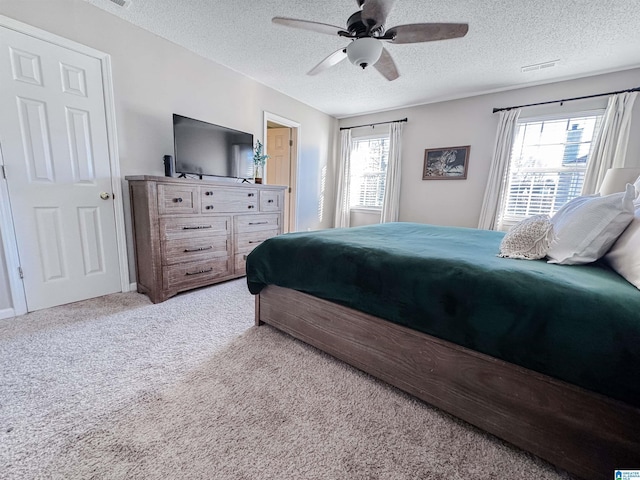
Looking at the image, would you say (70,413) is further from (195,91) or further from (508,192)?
(508,192)

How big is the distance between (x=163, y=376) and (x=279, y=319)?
2.37 feet

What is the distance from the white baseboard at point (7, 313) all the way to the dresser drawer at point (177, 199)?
1.29 m

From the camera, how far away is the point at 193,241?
247cm

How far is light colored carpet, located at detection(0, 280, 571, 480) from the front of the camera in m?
0.93

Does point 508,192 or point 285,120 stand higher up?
point 285,120

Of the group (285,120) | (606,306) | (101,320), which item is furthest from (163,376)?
(285,120)

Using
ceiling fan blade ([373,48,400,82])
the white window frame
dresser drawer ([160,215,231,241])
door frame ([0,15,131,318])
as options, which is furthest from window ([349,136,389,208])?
door frame ([0,15,131,318])

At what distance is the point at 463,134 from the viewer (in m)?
3.89

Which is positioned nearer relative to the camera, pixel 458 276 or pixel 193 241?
pixel 458 276

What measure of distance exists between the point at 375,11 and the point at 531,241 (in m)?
1.68

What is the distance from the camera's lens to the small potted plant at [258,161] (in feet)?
11.4

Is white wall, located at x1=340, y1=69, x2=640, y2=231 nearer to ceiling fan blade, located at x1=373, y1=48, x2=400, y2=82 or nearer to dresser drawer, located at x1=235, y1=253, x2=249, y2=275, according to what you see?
ceiling fan blade, located at x1=373, y1=48, x2=400, y2=82

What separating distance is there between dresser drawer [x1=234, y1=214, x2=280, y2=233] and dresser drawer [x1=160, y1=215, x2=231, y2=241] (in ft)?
0.44

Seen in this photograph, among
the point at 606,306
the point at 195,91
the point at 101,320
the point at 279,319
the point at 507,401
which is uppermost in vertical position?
the point at 195,91
